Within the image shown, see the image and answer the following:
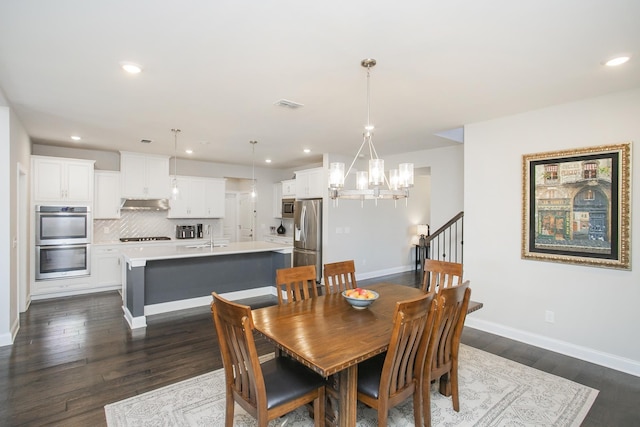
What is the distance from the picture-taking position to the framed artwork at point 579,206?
3.04 meters

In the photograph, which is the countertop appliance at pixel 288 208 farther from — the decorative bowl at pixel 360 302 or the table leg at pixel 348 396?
the table leg at pixel 348 396

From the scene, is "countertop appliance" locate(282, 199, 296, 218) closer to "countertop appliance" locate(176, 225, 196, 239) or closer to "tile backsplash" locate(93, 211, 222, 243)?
"tile backsplash" locate(93, 211, 222, 243)

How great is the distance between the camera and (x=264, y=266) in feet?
18.4

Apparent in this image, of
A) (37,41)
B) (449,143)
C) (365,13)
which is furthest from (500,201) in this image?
(37,41)

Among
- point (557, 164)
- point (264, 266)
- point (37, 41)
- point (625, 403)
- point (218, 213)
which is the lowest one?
point (625, 403)

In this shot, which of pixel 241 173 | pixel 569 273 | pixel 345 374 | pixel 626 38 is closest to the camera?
pixel 345 374

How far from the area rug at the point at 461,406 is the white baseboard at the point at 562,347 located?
2.19 feet

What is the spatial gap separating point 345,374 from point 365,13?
213 centimetres

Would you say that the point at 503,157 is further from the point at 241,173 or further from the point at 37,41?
the point at 241,173

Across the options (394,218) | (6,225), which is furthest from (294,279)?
(394,218)

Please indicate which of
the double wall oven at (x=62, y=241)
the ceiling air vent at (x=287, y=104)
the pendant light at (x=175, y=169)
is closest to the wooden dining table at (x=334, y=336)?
the ceiling air vent at (x=287, y=104)

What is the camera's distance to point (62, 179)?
536 centimetres

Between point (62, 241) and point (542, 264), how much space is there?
709 cm

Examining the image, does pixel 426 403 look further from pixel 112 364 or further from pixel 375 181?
pixel 112 364
